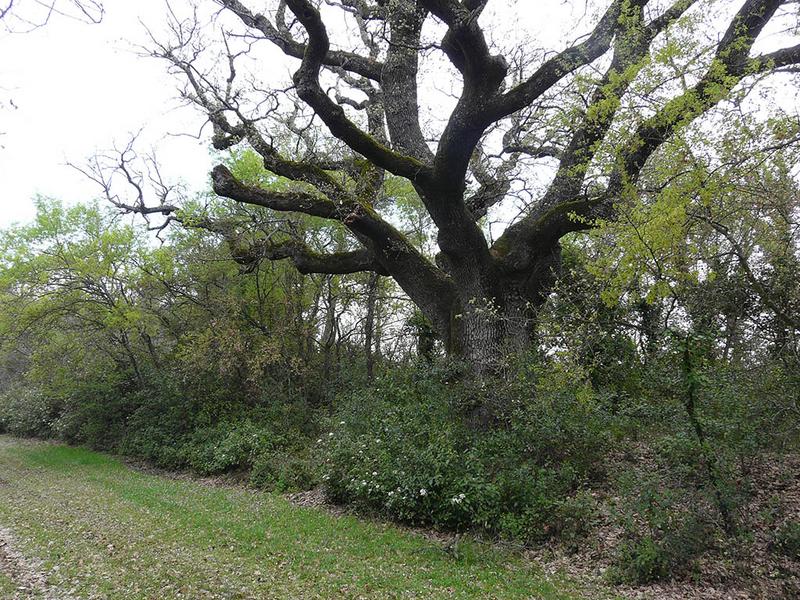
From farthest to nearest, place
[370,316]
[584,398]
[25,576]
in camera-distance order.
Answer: [370,316]
[584,398]
[25,576]

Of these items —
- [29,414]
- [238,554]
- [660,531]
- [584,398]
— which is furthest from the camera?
[29,414]

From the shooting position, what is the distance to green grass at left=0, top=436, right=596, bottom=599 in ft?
18.7

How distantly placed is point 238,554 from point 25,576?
8.31 feet

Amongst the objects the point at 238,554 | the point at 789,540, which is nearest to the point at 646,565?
the point at 789,540

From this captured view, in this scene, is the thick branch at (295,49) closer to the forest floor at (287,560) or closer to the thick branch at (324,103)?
the thick branch at (324,103)

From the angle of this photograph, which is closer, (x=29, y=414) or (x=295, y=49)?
(x=295, y=49)

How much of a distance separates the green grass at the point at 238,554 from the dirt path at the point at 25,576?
0.13m

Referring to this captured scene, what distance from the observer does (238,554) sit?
269 inches

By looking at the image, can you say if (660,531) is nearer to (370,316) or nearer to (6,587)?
(6,587)

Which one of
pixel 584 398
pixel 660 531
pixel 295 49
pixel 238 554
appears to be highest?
pixel 295 49

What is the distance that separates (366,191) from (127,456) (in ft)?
41.2

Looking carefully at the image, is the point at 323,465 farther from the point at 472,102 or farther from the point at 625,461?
the point at 472,102

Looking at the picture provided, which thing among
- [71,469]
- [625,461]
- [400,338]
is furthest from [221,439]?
[625,461]

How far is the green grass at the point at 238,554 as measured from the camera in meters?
5.70
